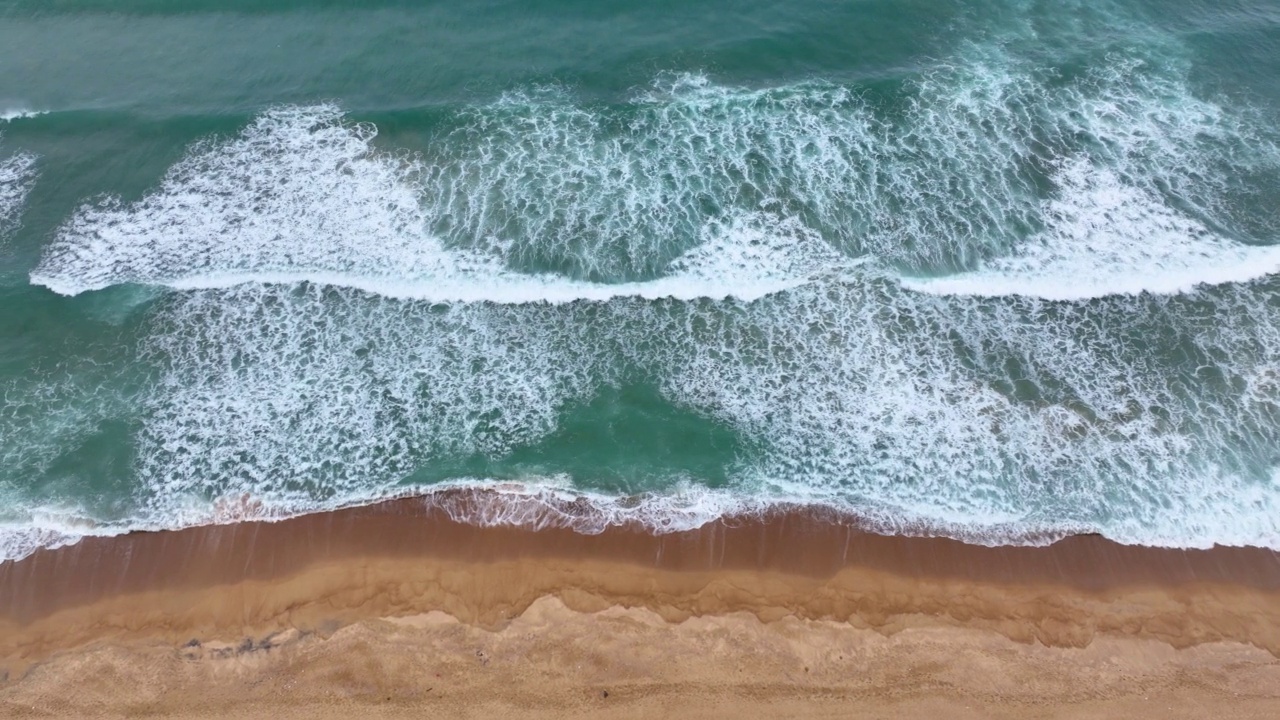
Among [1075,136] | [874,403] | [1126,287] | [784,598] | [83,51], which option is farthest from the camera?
[83,51]

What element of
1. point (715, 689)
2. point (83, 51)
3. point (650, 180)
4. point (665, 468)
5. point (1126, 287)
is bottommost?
point (715, 689)

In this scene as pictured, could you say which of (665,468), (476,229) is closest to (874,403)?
(665,468)

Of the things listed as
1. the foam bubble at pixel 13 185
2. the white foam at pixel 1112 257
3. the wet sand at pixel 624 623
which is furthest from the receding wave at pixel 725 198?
the wet sand at pixel 624 623

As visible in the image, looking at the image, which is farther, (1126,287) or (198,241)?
(198,241)

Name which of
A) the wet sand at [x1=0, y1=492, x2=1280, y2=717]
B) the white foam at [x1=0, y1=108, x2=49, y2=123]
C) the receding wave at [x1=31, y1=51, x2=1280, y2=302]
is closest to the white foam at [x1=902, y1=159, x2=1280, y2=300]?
the receding wave at [x1=31, y1=51, x2=1280, y2=302]

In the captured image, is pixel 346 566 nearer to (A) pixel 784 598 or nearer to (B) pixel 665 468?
(B) pixel 665 468

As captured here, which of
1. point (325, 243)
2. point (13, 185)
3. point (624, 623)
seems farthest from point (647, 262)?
point (13, 185)

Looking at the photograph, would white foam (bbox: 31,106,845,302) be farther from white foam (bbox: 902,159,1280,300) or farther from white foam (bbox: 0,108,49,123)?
white foam (bbox: 0,108,49,123)
